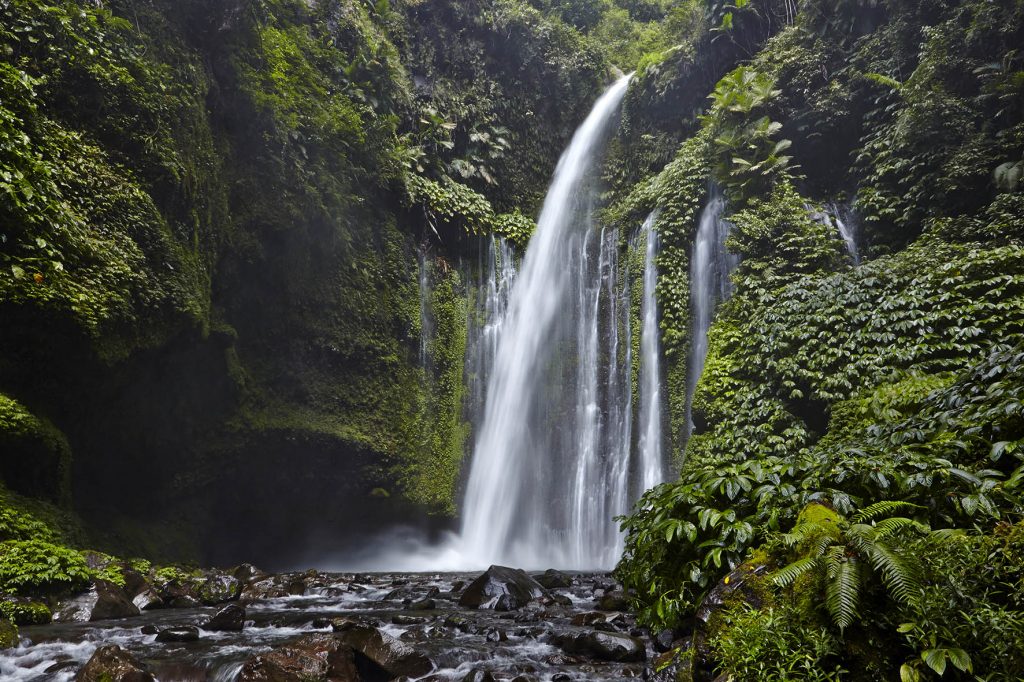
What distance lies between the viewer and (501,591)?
7.57 m

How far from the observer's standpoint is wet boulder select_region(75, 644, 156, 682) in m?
4.29

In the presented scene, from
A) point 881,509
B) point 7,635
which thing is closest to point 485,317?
point 7,635

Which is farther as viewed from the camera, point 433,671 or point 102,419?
point 102,419

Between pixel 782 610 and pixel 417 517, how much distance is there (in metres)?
11.5

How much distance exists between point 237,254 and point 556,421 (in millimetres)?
7963

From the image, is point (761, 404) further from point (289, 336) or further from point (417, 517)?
Result: point (289, 336)

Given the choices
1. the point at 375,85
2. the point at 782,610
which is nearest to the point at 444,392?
the point at 375,85

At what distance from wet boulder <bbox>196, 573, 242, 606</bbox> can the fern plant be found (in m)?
7.82

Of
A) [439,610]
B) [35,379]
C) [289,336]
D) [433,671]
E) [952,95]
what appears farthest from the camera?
[289,336]

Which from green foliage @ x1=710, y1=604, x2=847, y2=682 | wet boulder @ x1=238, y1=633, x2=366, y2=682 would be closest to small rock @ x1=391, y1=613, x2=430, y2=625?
wet boulder @ x1=238, y1=633, x2=366, y2=682

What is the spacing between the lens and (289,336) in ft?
41.9

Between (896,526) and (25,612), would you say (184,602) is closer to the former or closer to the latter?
(25,612)

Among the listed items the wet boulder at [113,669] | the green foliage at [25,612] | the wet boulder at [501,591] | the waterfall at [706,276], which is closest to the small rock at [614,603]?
the wet boulder at [501,591]

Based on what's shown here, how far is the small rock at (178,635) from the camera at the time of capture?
577cm
